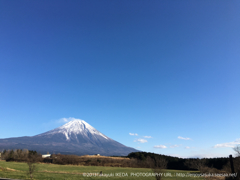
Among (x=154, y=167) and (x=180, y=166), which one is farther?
(x=180, y=166)

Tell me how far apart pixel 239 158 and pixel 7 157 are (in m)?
78.0

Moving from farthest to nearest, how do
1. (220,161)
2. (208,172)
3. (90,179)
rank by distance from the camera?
(220,161), (208,172), (90,179)

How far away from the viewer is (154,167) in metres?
21.5

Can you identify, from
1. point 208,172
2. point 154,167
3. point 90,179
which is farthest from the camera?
point 208,172

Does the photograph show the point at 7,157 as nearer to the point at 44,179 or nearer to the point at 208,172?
the point at 44,179

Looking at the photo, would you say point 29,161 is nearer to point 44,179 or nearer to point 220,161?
point 44,179

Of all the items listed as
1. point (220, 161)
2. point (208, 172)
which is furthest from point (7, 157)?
point (220, 161)

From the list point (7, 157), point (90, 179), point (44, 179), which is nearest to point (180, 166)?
point (90, 179)

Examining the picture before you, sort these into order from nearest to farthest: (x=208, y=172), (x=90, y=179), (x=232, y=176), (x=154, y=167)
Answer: (x=154, y=167) < (x=232, y=176) < (x=90, y=179) < (x=208, y=172)

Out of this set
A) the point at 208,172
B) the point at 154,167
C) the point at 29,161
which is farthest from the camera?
the point at 208,172

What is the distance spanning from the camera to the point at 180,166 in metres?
67.6

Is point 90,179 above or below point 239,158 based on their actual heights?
below

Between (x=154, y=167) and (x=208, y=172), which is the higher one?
(x=154, y=167)

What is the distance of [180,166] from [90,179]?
49.7 meters
